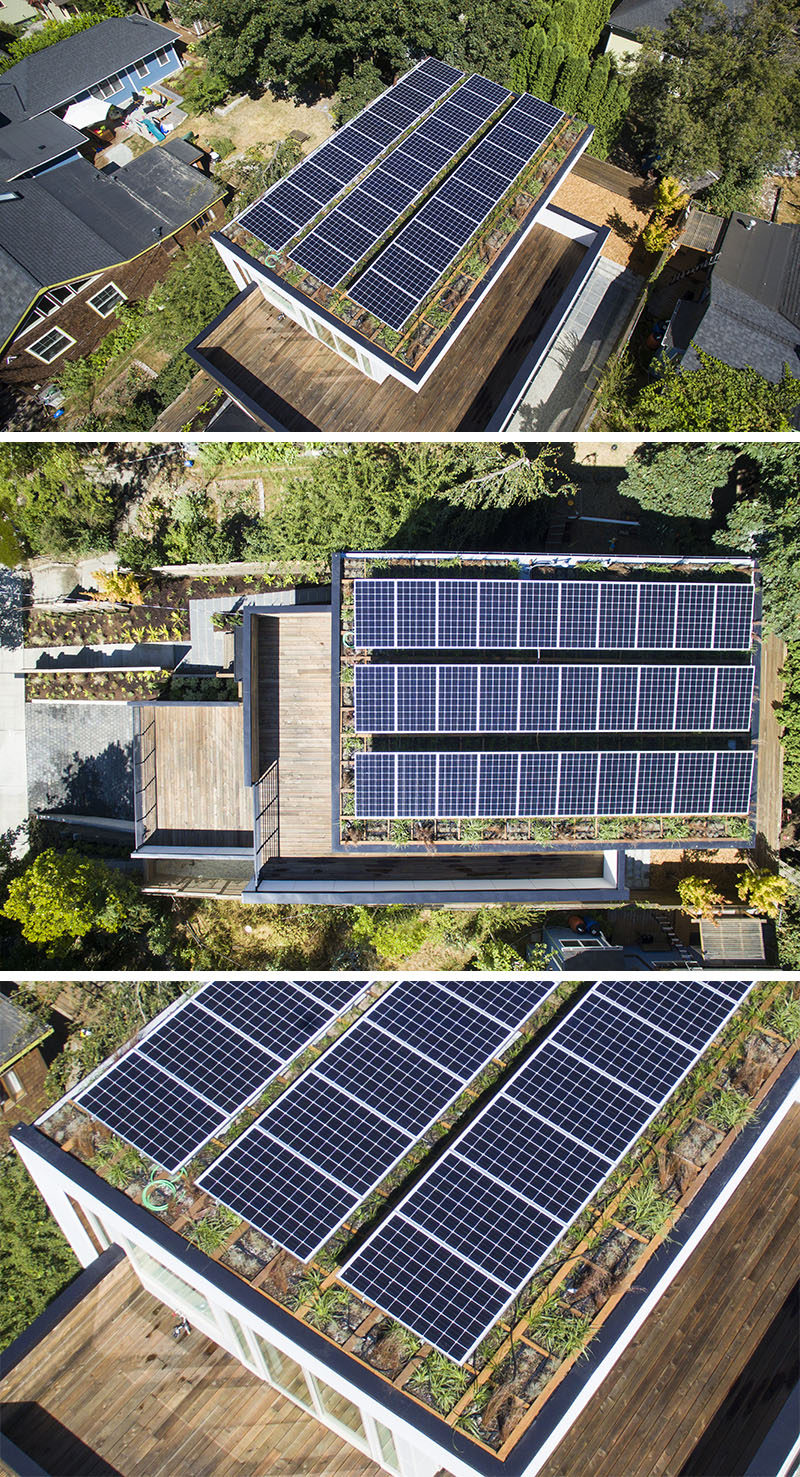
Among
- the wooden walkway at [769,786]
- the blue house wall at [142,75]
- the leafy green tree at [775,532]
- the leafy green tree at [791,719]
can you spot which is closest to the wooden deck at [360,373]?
the leafy green tree at [775,532]

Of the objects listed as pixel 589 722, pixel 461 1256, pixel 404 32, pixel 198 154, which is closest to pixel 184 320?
pixel 198 154

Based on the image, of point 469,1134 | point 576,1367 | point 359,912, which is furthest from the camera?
point 359,912

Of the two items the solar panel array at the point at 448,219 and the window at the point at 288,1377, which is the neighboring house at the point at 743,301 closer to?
the solar panel array at the point at 448,219

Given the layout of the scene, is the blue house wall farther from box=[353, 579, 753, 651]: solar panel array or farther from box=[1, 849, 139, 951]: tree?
box=[1, 849, 139, 951]: tree

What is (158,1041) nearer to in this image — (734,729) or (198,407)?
(734,729)

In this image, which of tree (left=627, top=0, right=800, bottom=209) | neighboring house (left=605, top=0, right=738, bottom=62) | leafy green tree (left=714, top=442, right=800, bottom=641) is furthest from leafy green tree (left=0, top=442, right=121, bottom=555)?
neighboring house (left=605, top=0, right=738, bottom=62)

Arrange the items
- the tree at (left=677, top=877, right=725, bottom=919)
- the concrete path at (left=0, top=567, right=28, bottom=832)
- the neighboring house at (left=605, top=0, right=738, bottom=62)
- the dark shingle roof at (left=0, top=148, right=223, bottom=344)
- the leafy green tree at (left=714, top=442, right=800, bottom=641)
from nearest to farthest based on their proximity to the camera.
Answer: the leafy green tree at (left=714, top=442, right=800, bottom=641) < the tree at (left=677, top=877, right=725, bottom=919) < the concrete path at (left=0, top=567, right=28, bottom=832) < the neighboring house at (left=605, top=0, right=738, bottom=62) < the dark shingle roof at (left=0, top=148, right=223, bottom=344)
